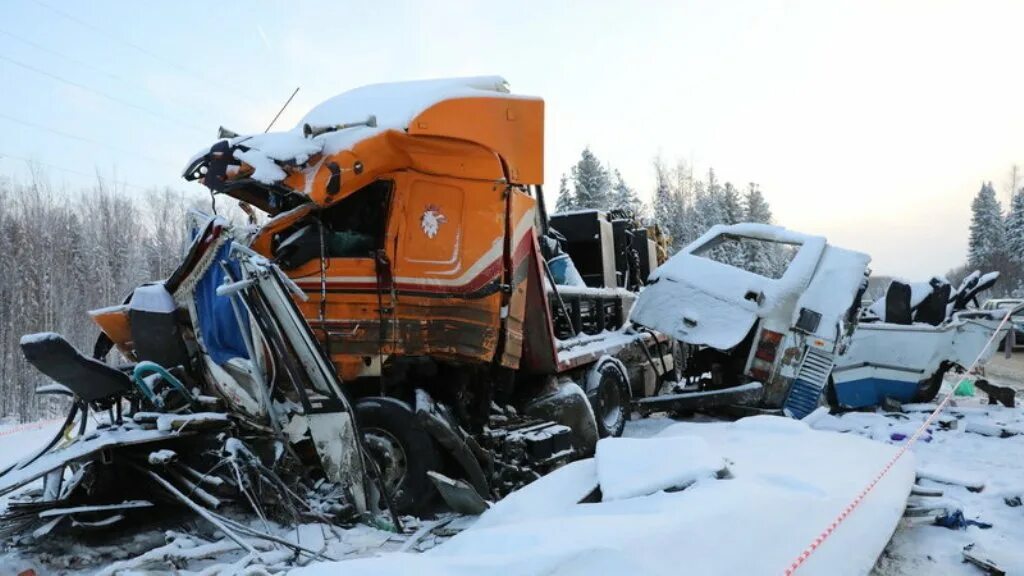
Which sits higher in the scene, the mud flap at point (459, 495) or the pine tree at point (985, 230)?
the pine tree at point (985, 230)

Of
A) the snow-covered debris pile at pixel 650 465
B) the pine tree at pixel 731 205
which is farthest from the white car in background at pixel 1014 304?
the pine tree at pixel 731 205

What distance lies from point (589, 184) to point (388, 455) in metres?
36.3

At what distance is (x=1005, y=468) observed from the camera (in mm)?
5105

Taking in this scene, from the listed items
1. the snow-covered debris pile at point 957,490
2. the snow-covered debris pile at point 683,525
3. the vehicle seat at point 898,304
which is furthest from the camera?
the vehicle seat at point 898,304

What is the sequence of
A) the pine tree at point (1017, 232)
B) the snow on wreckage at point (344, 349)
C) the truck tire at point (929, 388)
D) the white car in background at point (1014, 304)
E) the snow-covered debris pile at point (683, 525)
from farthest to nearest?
1. the pine tree at point (1017, 232)
2. the white car in background at point (1014, 304)
3. the truck tire at point (929, 388)
4. the snow on wreckage at point (344, 349)
5. the snow-covered debris pile at point (683, 525)

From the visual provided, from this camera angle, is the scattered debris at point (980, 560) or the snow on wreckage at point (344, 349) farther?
the snow on wreckage at point (344, 349)

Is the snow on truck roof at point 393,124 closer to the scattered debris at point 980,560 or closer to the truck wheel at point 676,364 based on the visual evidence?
the scattered debris at point 980,560

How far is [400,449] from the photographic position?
4328 millimetres

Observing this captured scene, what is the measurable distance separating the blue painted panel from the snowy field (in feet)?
10.7

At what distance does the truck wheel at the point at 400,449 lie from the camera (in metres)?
4.25

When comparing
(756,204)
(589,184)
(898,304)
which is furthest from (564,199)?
(898,304)

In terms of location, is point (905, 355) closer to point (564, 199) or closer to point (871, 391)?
point (871, 391)

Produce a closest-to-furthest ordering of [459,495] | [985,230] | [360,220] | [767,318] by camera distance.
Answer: [459,495], [360,220], [767,318], [985,230]

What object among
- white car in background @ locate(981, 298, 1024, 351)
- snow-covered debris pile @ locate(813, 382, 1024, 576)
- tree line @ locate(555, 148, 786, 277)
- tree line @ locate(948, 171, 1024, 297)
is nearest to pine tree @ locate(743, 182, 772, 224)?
tree line @ locate(555, 148, 786, 277)
